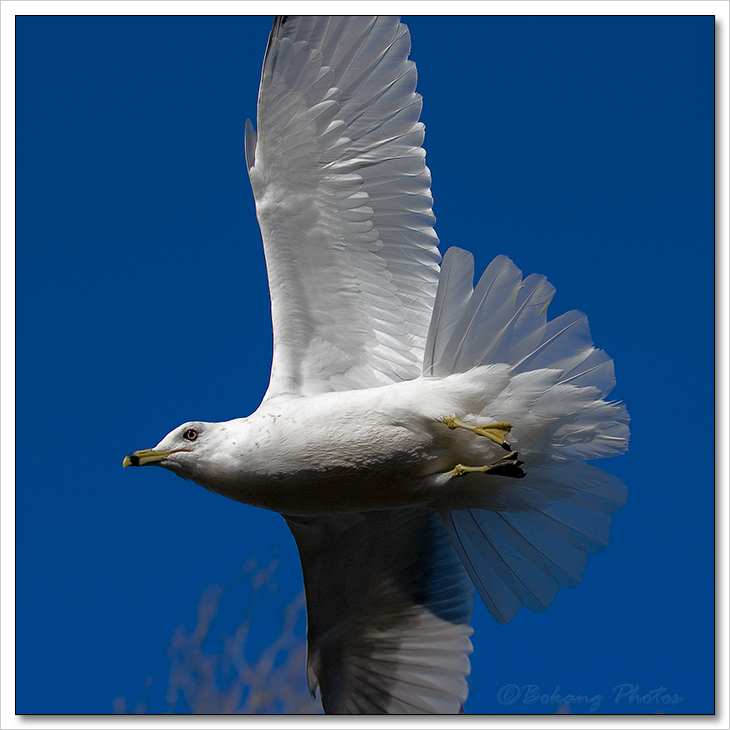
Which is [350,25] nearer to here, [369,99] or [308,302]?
[369,99]

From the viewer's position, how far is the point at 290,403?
16.5 ft

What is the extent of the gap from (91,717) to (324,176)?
2.30 meters

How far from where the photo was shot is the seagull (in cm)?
482

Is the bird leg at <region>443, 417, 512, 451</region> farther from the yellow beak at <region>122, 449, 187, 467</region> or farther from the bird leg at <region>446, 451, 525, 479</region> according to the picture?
the yellow beak at <region>122, 449, 187, 467</region>

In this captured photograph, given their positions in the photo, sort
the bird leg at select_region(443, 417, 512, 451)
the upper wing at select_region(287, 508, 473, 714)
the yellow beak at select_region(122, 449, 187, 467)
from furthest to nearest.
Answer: the upper wing at select_region(287, 508, 473, 714), the yellow beak at select_region(122, 449, 187, 467), the bird leg at select_region(443, 417, 512, 451)

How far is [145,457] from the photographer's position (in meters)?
5.11

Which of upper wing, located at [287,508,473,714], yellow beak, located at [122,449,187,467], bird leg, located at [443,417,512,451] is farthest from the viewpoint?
upper wing, located at [287,508,473,714]

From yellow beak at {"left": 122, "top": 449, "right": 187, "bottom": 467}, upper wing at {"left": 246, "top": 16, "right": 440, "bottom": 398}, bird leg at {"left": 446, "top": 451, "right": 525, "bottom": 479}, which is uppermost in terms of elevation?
upper wing at {"left": 246, "top": 16, "right": 440, "bottom": 398}

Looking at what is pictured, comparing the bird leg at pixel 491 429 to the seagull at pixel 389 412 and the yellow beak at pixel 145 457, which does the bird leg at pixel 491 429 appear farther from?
the yellow beak at pixel 145 457

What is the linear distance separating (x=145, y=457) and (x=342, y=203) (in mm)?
1301

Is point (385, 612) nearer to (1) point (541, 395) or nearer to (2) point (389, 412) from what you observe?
(2) point (389, 412)

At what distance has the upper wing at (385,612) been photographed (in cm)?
574

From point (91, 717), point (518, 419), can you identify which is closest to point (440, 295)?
point (518, 419)

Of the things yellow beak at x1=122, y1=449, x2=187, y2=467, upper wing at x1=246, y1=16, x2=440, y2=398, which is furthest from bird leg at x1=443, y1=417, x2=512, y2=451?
yellow beak at x1=122, y1=449, x2=187, y2=467
